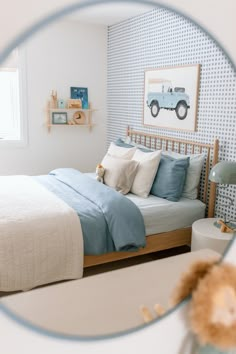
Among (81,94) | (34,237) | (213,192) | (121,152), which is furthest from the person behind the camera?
(213,192)

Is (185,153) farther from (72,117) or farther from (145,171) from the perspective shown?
(72,117)

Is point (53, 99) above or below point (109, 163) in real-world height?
above

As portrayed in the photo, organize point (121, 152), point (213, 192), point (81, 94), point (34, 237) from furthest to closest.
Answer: point (213, 192) → point (121, 152) → point (81, 94) → point (34, 237)

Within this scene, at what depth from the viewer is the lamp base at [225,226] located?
1.09 meters

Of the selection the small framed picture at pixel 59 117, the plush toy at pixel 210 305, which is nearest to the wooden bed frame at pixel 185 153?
the plush toy at pixel 210 305

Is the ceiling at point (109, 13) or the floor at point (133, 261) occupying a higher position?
the ceiling at point (109, 13)

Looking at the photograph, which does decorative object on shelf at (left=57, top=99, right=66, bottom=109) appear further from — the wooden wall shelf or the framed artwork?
the framed artwork

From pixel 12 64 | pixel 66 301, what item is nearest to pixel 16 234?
pixel 66 301

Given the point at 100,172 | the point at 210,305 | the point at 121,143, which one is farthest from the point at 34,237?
the point at 210,305

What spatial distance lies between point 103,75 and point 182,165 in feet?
1.23

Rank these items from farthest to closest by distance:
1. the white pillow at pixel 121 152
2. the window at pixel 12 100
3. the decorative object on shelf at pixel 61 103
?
the white pillow at pixel 121 152, the decorative object on shelf at pixel 61 103, the window at pixel 12 100

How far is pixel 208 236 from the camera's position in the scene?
1062 mm

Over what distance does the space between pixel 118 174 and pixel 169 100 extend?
0.90 feet

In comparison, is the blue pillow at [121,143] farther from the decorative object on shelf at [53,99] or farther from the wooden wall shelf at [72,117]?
the decorative object on shelf at [53,99]
